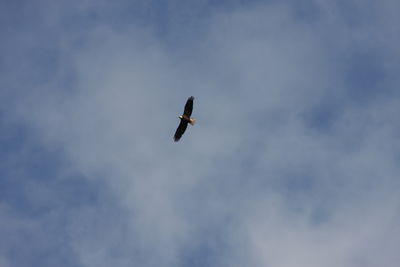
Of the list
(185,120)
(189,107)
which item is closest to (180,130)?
(185,120)

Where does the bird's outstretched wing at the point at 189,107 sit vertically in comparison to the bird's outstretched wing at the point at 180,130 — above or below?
above

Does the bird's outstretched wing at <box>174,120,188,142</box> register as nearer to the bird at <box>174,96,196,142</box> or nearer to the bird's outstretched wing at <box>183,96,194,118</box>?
the bird at <box>174,96,196,142</box>

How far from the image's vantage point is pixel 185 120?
11381 cm

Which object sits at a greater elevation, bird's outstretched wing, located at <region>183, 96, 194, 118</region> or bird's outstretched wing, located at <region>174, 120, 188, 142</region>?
bird's outstretched wing, located at <region>183, 96, 194, 118</region>

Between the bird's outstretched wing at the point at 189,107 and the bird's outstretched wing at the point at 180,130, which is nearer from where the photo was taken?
the bird's outstretched wing at the point at 189,107

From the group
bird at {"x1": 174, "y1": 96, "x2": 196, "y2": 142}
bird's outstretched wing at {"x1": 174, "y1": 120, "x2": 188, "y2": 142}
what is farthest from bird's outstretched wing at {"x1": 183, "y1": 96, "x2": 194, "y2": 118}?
bird's outstretched wing at {"x1": 174, "y1": 120, "x2": 188, "y2": 142}

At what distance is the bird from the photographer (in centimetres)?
11175

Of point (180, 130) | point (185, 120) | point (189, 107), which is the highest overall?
point (189, 107)

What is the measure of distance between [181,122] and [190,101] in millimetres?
4275

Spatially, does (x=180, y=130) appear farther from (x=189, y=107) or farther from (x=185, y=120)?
(x=189, y=107)

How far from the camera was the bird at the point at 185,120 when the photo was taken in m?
112

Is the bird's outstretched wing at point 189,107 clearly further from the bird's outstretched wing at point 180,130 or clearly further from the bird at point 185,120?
the bird's outstretched wing at point 180,130

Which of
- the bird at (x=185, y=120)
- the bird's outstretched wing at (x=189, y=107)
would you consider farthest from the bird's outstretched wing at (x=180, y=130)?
the bird's outstretched wing at (x=189, y=107)

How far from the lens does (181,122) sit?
11444 centimetres
